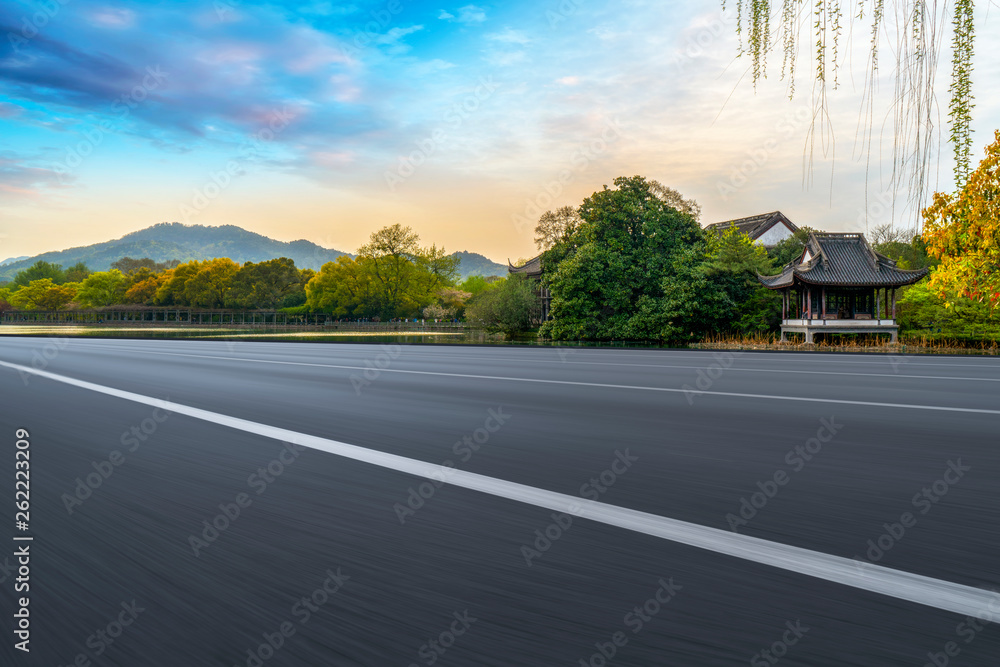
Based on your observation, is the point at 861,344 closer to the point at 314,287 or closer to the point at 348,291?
the point at 348,291

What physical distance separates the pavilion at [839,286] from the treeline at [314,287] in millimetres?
62804

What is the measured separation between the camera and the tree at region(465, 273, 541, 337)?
49.5 m

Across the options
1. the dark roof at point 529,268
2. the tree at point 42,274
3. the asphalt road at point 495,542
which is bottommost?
the asphalt road at point 495,542

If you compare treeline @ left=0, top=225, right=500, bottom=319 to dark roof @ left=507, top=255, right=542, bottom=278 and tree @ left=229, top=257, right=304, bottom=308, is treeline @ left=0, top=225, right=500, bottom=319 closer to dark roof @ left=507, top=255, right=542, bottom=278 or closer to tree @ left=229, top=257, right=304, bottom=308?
tree @ left=229, top=257, right=304, bottom=308

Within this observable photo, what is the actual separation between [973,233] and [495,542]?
22.5 meters

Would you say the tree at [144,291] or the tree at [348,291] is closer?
the tree at [348,291]

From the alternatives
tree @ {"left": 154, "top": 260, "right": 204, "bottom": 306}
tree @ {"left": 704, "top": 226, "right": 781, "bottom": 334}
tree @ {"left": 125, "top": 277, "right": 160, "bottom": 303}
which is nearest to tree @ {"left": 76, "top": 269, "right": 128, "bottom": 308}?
tree @ {"left": 125, "top": 277, "right": 160, "bottom": 303}

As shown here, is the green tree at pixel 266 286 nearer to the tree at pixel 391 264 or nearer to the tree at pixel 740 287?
the tree at pixel 391 264

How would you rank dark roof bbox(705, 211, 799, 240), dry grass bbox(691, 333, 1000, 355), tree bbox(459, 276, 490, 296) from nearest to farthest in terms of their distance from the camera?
dry grass bbox(691, 333, 1000, 355)
dark roof bbox(705, 211, 799, 240)
tree bbox(459, 276, 490, 296)

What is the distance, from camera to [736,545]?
2.71 m

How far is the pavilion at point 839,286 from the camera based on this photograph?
1368 inches

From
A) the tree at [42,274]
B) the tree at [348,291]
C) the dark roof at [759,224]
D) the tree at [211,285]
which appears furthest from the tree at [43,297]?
the dark roof at [759,224]

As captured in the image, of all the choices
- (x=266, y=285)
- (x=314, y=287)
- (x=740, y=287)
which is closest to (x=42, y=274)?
(x=266, y=285)

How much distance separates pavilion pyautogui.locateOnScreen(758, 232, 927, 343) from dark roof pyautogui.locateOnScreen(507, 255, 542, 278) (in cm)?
2906
